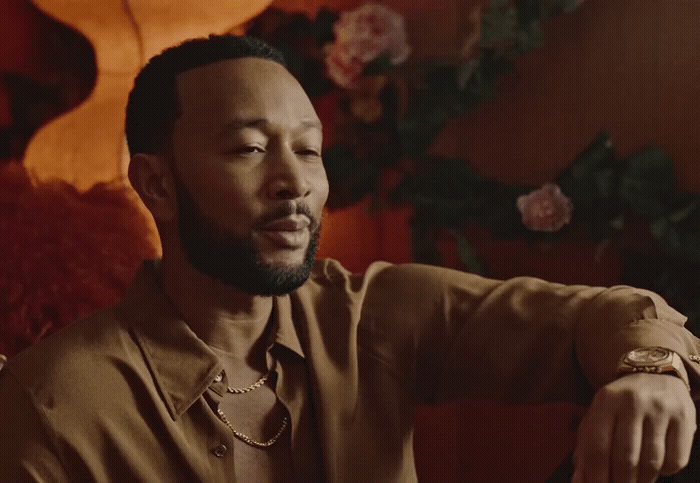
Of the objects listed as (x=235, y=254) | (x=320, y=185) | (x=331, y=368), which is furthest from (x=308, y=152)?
(x=331, y=368)

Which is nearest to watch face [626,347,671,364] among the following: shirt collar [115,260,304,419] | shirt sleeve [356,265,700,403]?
shirt sleeve [356,265,700,403]

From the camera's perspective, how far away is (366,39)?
1653 mm

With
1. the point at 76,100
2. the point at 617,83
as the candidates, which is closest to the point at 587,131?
the point at 617,83

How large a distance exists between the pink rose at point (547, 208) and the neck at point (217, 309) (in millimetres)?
685

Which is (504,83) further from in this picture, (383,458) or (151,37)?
(383,458)

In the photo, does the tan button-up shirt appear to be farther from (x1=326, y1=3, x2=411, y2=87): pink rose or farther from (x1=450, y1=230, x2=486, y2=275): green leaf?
(x1=326, y1=3, x2=411, y2=87): pink rose

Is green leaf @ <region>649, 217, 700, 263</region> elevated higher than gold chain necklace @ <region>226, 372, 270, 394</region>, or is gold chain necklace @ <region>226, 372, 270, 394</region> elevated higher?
gold chain necklace @ <region>226, 372, 270, 394</region>

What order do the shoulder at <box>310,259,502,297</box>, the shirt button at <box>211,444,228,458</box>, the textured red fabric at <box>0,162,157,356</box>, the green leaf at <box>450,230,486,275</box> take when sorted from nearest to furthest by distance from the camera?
the shirt button at <box>211,444,228,458</box> → the shoulder at <box>310,259,502,297</box> → the textured red fabric at <box>0,162,157,356</box> → the green leaf at <box>450,230,486,275</box>

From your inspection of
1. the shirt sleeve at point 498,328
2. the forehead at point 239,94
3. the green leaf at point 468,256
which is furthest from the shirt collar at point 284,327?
the green leaf at point 468,256

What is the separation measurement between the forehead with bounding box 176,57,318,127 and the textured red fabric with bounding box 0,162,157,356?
0.39 meters

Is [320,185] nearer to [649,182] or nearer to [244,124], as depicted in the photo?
[244,124]

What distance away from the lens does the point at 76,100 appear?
5.57ft

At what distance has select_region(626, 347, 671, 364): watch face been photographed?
864mm

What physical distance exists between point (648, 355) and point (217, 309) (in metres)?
0.47
